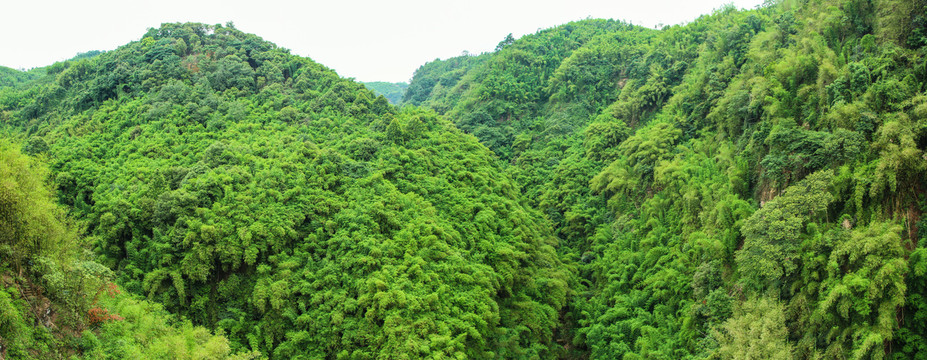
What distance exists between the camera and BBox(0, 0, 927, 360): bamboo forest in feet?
44.4

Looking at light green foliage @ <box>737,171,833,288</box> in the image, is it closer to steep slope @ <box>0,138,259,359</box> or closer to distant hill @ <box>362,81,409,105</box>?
steep slope @ <box>0,138,259,359</box>

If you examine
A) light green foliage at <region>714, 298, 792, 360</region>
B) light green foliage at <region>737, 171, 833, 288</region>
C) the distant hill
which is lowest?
light green foliage at <region>714, 298, 792, 360</region>

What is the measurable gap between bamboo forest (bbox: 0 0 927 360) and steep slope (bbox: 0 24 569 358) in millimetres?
107

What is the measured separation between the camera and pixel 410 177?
26.0m

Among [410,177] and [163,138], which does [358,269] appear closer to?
[410,177]

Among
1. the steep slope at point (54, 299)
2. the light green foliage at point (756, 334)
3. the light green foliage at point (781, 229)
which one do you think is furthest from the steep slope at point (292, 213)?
the light green foliage at point (781, 229)

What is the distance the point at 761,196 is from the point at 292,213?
17.8 meters

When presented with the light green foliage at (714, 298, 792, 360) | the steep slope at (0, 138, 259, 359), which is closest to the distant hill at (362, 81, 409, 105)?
the steep slope at (0, 138, 259, 359)

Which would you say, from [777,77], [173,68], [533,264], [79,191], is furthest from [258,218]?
[777,77]

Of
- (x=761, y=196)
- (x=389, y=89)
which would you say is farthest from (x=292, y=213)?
(x=389, y=89)

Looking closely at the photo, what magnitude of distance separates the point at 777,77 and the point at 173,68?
31.9 m

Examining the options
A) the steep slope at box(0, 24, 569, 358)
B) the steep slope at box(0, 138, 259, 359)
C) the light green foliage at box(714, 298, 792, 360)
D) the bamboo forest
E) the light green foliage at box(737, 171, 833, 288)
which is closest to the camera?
the steep slope at box(0, 138, 259, 359)

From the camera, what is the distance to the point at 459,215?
24.5 metres

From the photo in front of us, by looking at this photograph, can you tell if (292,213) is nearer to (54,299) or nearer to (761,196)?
(54,299)
